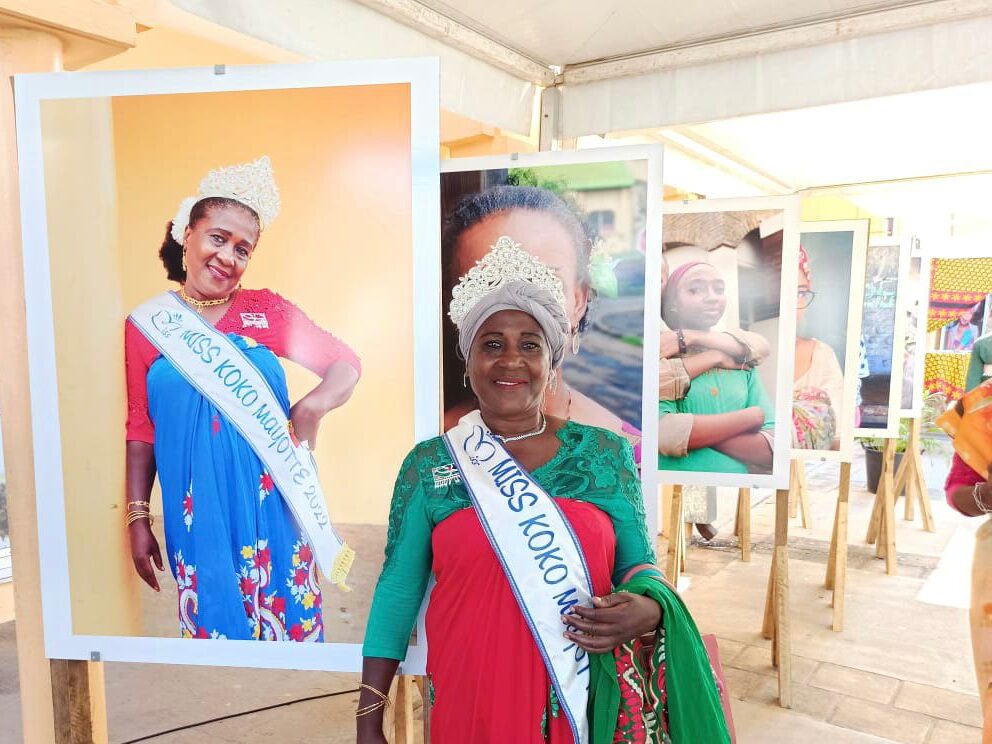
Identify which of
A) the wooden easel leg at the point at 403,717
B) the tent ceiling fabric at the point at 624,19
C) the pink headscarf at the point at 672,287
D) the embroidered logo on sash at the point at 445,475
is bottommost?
the wooden easel leg at the point at 403,717

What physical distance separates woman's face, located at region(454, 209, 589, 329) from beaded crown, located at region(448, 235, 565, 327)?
14 mm

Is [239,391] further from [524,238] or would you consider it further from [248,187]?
[524,238]

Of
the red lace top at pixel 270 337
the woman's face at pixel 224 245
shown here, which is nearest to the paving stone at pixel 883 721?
the red lace top at pixel 270 337

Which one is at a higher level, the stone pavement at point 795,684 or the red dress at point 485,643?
the red dress at point 485,643

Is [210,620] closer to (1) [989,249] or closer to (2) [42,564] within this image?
(2) [42,564]

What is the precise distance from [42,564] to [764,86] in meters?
2.79

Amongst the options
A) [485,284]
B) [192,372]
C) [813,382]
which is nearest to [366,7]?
[485,284]

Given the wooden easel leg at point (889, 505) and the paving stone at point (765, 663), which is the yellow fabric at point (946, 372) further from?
the paving stone at point (765, 663)

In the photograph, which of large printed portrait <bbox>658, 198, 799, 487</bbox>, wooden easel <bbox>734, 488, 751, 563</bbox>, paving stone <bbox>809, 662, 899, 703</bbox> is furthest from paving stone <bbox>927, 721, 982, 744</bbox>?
wooden easel <bbox>734, 488, 751, 563</bbox>

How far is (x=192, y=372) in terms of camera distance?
1495 millimetres

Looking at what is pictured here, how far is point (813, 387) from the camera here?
3795 mm

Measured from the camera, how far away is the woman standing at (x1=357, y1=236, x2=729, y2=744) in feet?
4.02

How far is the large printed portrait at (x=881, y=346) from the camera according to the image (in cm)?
429

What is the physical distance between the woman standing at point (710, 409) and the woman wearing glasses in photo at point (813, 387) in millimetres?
966
